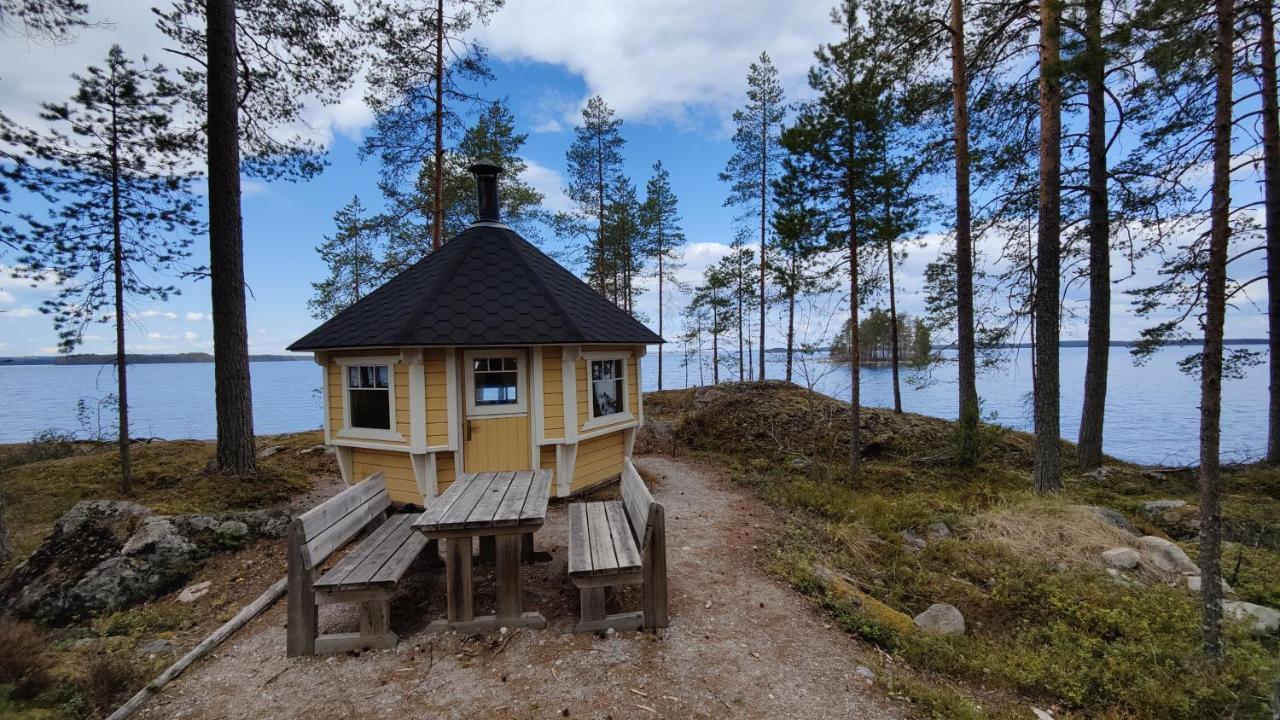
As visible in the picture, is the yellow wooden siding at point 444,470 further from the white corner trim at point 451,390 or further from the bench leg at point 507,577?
the bench leg at point 507,577

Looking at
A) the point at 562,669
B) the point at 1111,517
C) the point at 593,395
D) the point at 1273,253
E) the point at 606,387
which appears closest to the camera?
the point at 562,669

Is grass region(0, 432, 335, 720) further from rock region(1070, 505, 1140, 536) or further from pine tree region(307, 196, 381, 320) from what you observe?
rock region(1070, 505, 1140, 536)

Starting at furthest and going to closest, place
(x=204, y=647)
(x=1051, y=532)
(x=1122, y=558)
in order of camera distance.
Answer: (x=1051, y=532), (x=1122, y=558), (x=204, y=647)

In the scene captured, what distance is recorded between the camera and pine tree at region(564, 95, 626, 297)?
1594 centimetres

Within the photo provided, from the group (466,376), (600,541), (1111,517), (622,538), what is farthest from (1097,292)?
(466,376)

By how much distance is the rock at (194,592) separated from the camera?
420cm

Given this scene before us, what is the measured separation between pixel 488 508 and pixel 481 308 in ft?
10.3

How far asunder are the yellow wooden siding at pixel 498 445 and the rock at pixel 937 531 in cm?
504

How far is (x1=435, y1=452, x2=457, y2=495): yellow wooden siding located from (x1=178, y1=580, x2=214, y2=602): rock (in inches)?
83.4

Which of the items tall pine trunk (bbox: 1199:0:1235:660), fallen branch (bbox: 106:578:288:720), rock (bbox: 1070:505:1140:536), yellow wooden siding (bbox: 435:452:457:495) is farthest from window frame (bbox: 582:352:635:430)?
rock (bbox: 1070:505:1140:536)

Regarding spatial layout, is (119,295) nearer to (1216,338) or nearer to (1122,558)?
(1216,338)

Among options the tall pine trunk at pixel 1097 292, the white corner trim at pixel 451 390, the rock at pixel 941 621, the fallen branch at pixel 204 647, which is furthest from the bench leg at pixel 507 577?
the tall pine trunk at pixel 1097 292

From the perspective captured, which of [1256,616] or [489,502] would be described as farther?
[1256,616]

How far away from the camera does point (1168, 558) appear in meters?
4.78
